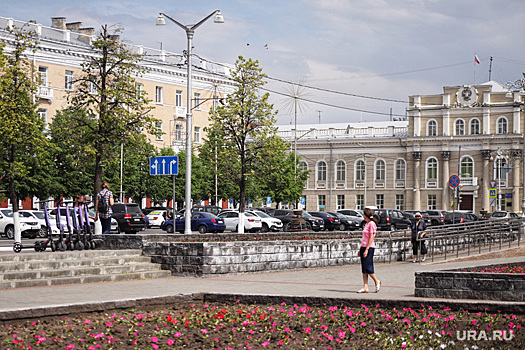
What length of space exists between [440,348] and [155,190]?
55.1 m

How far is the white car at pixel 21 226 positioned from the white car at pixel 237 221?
1466cm

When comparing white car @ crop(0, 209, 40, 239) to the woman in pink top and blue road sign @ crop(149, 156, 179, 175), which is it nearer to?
blue road sign @ crop(149, 156, 179, 175)

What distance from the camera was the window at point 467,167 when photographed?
87.7 metres

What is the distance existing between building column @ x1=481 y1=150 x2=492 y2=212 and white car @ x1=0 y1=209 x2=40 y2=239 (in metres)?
60.0

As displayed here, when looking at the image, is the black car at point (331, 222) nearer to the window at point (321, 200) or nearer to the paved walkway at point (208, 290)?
the paved walkway at point (208, 290)

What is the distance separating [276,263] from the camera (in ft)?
69.2

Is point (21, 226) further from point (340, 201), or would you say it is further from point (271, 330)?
point (340, 201)

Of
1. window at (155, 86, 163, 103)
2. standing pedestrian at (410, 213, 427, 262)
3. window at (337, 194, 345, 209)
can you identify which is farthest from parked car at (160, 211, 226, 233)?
window at (337, 194, 345, 209)

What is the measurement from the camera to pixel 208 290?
15.2 meters

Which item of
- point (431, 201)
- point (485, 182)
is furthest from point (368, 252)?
point (431, 201)

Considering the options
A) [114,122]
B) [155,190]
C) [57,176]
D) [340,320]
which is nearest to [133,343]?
[340,320]

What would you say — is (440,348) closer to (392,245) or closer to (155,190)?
(392,245)

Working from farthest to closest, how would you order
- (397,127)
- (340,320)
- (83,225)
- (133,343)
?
1. (397,127)
2. (83,225)
3. (340,320)
4. (133,343)

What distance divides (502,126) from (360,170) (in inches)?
693
